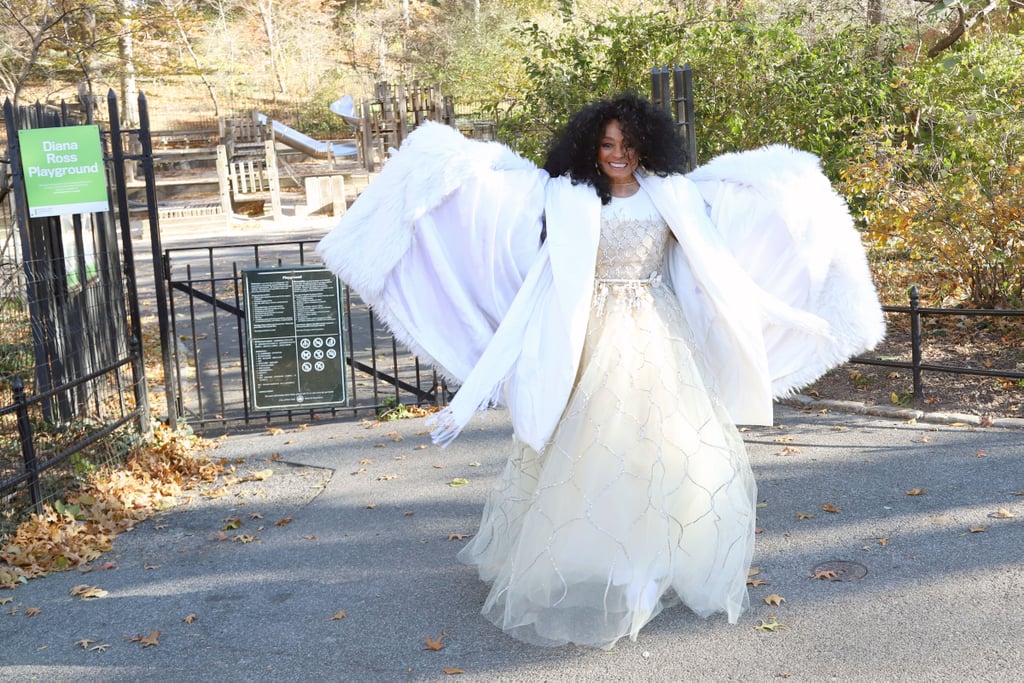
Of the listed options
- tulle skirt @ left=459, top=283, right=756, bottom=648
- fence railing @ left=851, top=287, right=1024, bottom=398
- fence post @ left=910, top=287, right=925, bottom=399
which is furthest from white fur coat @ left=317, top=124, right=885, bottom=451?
fence post @ left=910, top=287, right=925, bottom=399

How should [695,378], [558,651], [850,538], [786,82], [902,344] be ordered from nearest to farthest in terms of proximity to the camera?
[558,651] → [695,378] → [850,538] → [902,344] → [786,82]

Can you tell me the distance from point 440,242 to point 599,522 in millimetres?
1328

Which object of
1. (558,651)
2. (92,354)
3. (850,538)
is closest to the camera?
(558,651)

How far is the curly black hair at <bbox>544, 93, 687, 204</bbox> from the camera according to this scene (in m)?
4.21

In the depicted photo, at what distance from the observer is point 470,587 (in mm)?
4750

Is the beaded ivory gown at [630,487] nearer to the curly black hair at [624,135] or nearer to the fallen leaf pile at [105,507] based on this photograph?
the curly black hair at [624,135]

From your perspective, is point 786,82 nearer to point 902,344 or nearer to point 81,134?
point 902,344

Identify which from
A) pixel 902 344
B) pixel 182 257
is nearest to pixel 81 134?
pixel 902 344

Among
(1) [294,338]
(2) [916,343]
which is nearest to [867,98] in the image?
(2) [916,343]

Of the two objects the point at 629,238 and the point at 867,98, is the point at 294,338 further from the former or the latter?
the point at 867,98

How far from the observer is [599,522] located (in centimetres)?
407

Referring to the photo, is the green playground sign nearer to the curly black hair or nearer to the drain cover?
the curly black hair

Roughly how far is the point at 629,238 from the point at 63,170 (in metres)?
4.33

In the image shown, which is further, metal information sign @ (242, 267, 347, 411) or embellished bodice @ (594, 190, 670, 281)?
metal information sign @ (242, 267, 347, 411)
